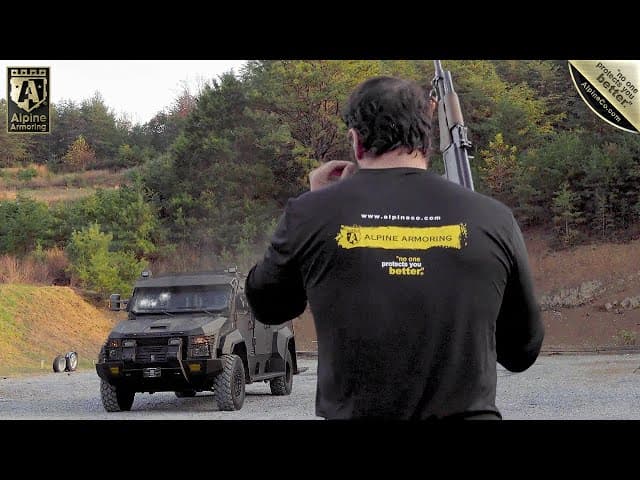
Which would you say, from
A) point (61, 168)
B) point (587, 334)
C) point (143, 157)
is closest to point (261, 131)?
point (143, 157)

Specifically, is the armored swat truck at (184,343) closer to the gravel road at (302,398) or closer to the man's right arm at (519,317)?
the gravel road at (302,398)

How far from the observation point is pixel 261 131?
12148 mm

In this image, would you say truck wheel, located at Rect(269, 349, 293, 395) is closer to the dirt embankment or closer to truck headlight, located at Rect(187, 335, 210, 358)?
truck headlight, located at Rect(187, 335, 210, 358)

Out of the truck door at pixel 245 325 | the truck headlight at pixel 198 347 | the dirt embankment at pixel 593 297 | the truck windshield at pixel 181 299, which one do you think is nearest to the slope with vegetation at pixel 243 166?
the dirt embankment at pixel 593 297

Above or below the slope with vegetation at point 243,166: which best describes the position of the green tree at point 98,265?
below

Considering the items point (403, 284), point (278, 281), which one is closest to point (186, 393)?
point (278, 281)

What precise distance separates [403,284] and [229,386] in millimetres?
7371

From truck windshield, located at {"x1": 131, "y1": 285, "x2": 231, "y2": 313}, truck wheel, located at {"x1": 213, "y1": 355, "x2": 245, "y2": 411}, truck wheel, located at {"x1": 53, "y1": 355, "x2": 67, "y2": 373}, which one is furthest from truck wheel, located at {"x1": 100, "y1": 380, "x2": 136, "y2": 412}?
truck wheel, located at {"x1": 53, "y1": 355, "x2": 67, "y2": 373}

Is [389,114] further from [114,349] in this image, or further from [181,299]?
[181,299]

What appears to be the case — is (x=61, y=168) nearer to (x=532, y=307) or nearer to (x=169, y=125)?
(x=169, y=125)

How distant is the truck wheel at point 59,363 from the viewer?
1060 centimetres

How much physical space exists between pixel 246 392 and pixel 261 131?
3.58 meters

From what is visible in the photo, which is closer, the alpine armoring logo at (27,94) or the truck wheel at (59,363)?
the alpine armoring logo at (27,94)

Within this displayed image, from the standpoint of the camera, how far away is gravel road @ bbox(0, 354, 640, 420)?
9062mm
